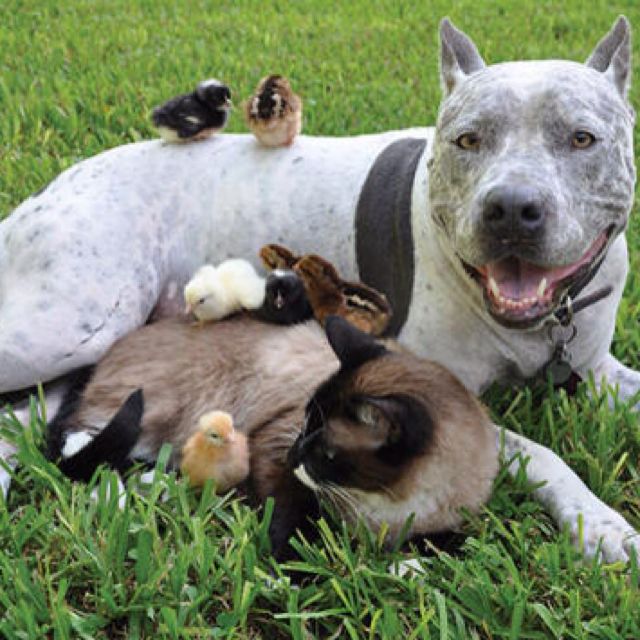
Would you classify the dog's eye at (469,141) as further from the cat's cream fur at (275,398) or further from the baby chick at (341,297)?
the cat's cream fur at (275,398)

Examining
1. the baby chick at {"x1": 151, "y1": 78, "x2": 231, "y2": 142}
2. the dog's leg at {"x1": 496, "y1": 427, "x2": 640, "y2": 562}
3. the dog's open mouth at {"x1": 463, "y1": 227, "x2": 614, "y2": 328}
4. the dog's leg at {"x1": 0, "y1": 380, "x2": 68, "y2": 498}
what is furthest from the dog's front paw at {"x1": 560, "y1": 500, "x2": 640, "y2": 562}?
the baby chick at {"x1": 151, "y1": 78, "x2": 231, "y2": 142}

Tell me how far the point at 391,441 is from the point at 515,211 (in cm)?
74

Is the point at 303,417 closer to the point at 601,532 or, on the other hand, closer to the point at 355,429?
the point at 355,429

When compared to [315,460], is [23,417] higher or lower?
lower

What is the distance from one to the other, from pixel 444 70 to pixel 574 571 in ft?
5.72

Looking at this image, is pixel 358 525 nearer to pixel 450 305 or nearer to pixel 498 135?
pixel 450 305

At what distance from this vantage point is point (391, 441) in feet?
7.94

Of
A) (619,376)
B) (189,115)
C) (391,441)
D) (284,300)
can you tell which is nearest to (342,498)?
(391,441)

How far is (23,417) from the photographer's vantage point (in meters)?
3.24

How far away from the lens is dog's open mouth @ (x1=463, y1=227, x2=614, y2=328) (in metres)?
2.87

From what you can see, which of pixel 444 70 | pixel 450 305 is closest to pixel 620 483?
pixel 450 305

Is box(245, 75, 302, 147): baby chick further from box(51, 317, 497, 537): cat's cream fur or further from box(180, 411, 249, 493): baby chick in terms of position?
box(180, 411, 249, 493): baby chick

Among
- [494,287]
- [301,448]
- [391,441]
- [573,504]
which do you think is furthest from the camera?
[494,287]

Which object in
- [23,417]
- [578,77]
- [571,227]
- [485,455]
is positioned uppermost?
[578,77]
